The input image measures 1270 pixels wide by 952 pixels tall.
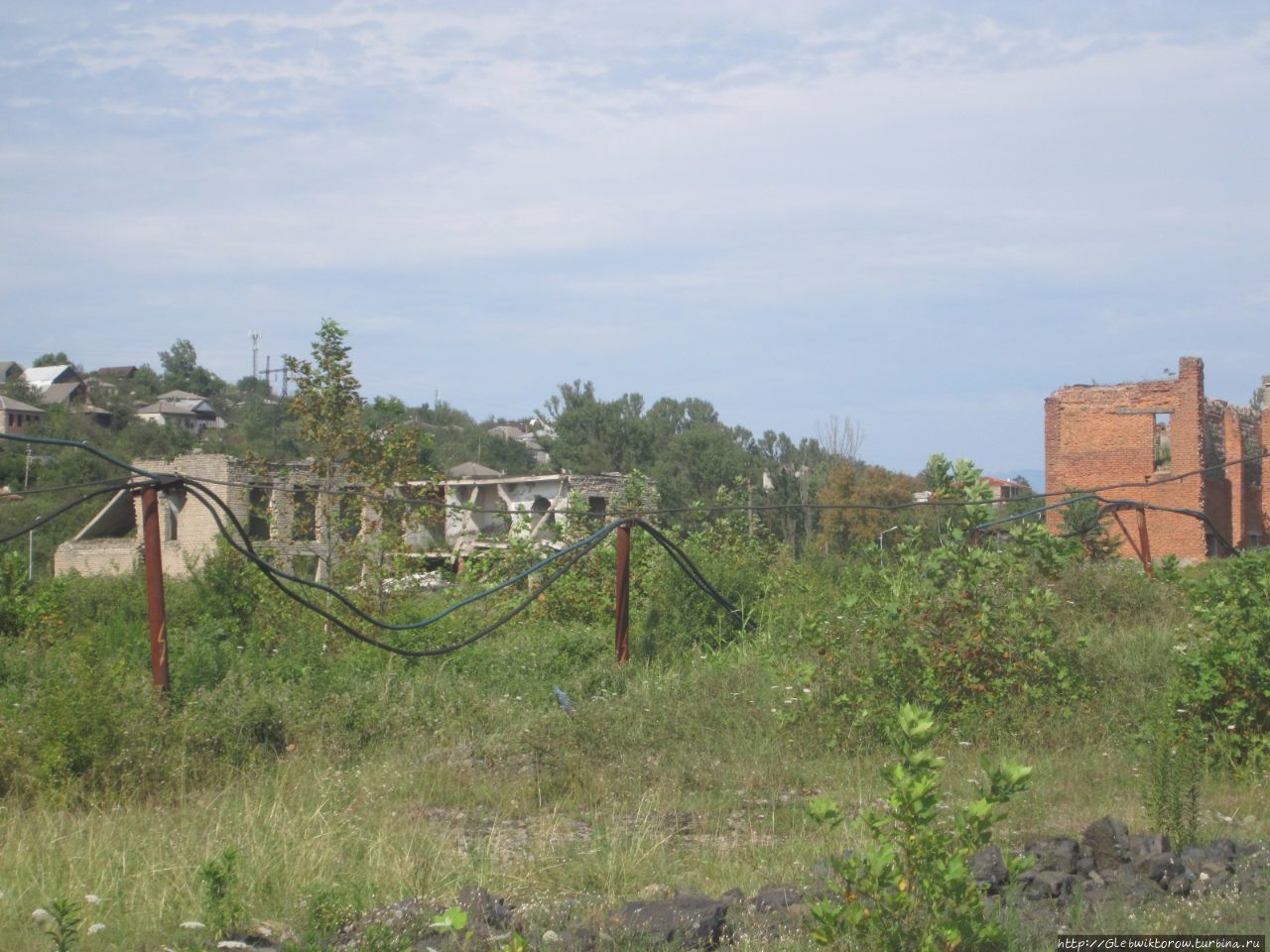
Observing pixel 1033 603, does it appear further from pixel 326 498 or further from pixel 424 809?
pixel 326 498

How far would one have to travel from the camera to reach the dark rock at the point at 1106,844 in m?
4.81

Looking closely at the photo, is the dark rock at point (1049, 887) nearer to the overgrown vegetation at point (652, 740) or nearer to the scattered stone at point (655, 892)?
the overgrown vegetation at point (652, 740)

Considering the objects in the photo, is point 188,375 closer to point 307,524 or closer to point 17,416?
point 17,416

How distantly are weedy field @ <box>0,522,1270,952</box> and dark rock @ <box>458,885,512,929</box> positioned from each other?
0.11 meters

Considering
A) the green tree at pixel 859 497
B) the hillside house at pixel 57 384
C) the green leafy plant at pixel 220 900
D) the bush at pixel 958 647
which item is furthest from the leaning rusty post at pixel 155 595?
the hillside house at pixel 57 384

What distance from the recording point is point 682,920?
4121 millimetres

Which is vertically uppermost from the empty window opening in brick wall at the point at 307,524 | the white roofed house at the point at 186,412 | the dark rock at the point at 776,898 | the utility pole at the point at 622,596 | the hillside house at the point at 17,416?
the white roofed house at the point at 186,412

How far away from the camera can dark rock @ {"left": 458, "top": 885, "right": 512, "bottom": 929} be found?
4.18 metres

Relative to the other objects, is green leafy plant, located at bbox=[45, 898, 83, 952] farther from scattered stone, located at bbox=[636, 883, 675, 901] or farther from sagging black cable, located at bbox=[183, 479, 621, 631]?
sagging black cable, located at bbox=[183, 479, 621, 631]

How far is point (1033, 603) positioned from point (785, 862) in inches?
159

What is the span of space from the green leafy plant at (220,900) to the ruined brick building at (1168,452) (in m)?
31.2

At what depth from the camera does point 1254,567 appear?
765 centimetres

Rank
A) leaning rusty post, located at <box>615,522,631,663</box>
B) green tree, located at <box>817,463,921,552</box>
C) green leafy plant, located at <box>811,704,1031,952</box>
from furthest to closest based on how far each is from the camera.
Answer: green tree, located at <box>817,463,921,552</box> < leaning rusty post, located at <box>615,522,631,663</box> < green leafy plant, located at <box>811,704,1031,952</box>

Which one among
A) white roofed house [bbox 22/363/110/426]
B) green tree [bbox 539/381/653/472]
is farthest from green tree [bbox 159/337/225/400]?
green tree [bbox 539/381/653/472]
